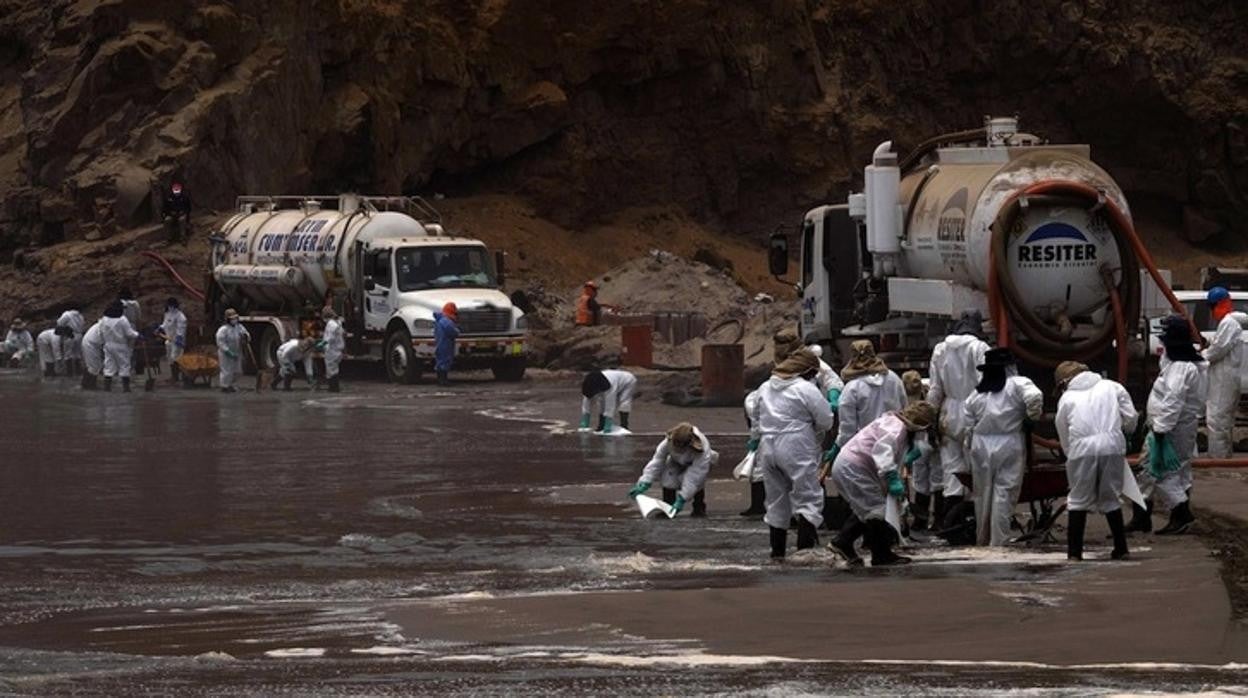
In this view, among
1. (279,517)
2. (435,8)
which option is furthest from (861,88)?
(279,517)

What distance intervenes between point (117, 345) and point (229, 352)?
226cm

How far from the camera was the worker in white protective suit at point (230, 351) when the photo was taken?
36.5 meters

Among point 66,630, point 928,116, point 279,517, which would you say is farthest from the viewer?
point 928,116

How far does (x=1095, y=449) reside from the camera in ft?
49.5

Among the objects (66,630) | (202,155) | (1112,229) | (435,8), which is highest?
(435,8)

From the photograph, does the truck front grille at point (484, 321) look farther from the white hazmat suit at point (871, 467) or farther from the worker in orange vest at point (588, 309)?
the white hazmat suit at point (871, 467)

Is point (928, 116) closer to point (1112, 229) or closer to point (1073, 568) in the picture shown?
point (1112, 229)

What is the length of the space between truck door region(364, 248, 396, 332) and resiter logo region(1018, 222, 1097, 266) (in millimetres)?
18193

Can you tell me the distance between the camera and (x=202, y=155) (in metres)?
47.8

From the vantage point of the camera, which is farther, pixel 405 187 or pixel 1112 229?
pixel 405 187

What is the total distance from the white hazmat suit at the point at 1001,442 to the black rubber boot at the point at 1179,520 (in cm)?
142

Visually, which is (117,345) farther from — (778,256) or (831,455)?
(831,455)

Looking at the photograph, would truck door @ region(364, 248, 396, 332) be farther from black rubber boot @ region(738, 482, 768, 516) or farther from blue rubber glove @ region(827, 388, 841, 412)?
blue rubber glove @ region(827, 388, 841, 412)

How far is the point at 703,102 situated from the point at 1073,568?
1722 inches
